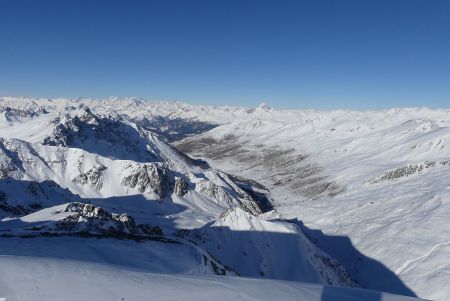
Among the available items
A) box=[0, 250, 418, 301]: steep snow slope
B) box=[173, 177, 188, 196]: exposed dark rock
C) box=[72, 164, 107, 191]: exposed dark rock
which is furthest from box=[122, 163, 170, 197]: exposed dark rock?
box=[0, 250, 418, 301]: steep snow slope

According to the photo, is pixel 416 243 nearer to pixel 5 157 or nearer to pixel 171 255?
pixel 171 255

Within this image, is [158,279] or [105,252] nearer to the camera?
[158,279]

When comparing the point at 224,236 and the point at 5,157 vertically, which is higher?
the point at 5,157

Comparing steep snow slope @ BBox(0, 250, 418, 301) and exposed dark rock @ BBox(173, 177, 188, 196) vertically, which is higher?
exposed dark rock @ BBox(173, 177, 188, 196)

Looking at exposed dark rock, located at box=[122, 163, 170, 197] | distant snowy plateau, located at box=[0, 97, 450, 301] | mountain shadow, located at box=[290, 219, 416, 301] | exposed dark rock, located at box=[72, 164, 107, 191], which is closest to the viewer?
distant snowy plateau, located at box=[0, 97, 450, 301]

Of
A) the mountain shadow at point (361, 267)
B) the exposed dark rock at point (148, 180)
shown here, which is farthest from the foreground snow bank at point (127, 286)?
the exposed dark rock at point (148, 180)

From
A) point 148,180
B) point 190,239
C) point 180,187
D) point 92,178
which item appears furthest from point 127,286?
point 180,187

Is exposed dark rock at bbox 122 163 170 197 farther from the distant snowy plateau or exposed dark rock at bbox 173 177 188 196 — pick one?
exposed dark rock at bbox 173 177 188 196

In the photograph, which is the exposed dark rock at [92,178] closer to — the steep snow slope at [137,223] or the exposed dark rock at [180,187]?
the steep snow slope at [137,223]

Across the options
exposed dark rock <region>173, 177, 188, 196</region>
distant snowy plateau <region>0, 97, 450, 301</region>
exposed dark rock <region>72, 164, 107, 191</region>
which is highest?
exposed dark rock <region>72, 164, 107, 191</region>

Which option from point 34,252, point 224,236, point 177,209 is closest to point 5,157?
point 177,209

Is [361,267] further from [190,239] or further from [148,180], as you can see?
[148,180]
